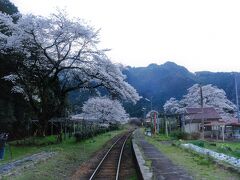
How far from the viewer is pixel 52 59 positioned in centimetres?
3061

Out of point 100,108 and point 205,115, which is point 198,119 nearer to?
point 205,115

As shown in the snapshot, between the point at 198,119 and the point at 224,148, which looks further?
the point at 198,119

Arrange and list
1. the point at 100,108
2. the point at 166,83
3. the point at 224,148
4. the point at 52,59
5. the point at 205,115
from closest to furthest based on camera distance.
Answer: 1. the point at 224,148
2. the point at 52,59
3. the point at 205,115
4. the point at 100,108
5. the point at 166,83

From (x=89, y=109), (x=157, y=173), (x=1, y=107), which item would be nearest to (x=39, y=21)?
(x=1, y=107)

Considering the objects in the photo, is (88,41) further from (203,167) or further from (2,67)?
(203,167)

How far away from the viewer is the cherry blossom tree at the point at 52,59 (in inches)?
1107

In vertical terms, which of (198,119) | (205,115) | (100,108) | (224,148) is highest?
(100,108)

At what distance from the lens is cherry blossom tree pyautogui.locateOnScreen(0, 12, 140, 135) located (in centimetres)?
2811

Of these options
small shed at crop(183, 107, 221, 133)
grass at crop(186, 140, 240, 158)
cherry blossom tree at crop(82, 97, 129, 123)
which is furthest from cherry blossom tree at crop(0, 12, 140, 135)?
cherry blossom tree at crop(82, 97, 129, 123)

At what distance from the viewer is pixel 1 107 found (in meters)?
32.8

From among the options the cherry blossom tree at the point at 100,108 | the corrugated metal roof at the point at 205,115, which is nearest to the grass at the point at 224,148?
the corrugated metal roof at the point at 205,115

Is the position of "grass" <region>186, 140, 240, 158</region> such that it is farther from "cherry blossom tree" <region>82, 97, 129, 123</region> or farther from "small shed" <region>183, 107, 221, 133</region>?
"cherry blossom tree" <region>82, 97, 129, 123</region>

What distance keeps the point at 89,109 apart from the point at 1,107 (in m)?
38.7

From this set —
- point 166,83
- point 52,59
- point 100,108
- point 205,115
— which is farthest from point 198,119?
point 166,83
